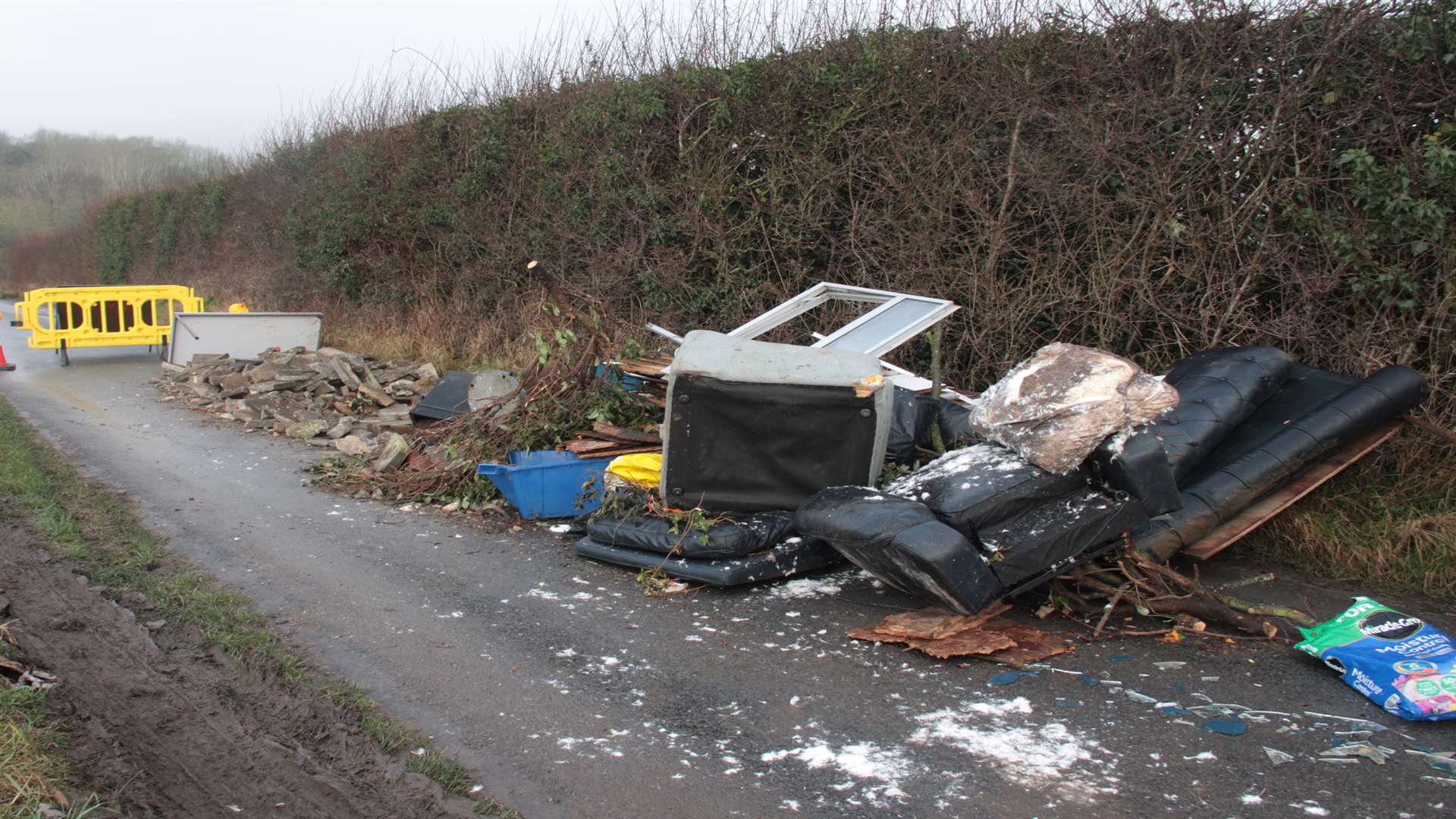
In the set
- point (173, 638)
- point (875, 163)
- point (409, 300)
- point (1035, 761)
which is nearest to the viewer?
point (1035, 761)

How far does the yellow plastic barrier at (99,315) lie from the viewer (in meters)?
15.3

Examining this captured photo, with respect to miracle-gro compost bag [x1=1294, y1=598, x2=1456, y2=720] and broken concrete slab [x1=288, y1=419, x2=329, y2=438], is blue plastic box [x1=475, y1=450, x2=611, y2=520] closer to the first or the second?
broken concrete slab [x1=288, y1=419, x2=329, y2=438]

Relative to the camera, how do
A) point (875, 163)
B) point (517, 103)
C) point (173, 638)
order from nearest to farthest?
1. point (173, 638)
2. point (875, 163)
3. point (517, 103)

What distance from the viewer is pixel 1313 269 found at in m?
5.71

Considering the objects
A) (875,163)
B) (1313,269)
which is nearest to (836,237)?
(875,163)

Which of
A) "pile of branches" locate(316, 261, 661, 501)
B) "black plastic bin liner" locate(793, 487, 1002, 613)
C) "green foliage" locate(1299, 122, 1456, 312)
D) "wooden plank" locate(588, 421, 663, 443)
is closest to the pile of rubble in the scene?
"pile of branches" locate(316, 261, 661, 501)

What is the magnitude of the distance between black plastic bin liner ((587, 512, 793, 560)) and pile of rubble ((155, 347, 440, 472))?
374 centimetres

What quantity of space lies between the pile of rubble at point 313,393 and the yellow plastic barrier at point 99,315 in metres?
3.27

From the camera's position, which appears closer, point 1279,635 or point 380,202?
point 1279,635

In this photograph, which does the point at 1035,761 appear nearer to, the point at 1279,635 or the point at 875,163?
the point at 1279,635

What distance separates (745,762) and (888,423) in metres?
2.59

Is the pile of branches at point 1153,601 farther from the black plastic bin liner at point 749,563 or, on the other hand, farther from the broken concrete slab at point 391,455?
the broken concrete slab at point 391,455

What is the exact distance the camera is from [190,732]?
137 inches

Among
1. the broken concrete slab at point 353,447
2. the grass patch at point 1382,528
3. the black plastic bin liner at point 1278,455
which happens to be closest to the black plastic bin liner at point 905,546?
the black plastic bin liner at point 1278,455
